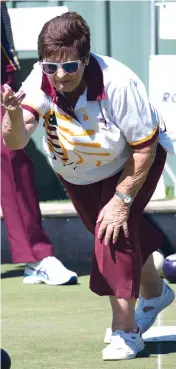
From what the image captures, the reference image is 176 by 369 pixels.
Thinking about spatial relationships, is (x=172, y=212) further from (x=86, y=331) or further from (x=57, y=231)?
(x=86, y=331)

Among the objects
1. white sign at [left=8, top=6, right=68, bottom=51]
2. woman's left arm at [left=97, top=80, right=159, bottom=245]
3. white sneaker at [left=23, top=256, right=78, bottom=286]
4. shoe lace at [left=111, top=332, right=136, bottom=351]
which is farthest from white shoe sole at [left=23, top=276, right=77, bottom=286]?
white sign at [left=8, top=6, right=68, bottom=51]

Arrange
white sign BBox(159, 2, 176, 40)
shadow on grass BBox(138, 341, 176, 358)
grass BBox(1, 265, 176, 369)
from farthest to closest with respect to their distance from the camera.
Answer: white sign BBox(159, 2, 176, 40), shadow on grass BBox(138, 341, 176, 358), grass BBox(1, 265, 176, 369)

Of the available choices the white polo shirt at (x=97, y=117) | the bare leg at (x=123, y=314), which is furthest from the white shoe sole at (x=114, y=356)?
the white polo shirt at (x=97, y=117)

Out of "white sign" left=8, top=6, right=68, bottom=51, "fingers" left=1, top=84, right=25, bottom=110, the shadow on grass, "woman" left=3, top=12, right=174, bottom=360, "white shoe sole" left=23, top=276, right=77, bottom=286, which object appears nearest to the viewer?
"fingers" left=1, top=84, right=25, bottom=110

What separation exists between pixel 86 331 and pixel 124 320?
0.53 meters

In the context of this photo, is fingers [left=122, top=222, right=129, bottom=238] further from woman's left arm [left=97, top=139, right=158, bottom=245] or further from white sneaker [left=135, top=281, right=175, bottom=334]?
white sneaker [left=135, top=281, right=175, bottom=334]

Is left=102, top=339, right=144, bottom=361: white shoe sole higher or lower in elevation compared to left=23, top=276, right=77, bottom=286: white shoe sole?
higher

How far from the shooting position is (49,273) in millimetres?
6098

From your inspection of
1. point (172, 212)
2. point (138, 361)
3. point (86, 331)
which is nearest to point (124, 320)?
point (138, 361)

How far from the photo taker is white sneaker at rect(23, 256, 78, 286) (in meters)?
6.05

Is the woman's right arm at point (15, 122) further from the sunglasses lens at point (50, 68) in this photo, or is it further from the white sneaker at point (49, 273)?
the white sneaker at point (49, 273)

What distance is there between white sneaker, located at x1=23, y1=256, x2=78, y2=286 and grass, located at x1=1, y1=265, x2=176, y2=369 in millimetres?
53

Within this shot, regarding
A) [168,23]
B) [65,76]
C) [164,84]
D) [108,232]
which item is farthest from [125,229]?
[168,23]

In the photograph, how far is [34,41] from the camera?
789 cm
